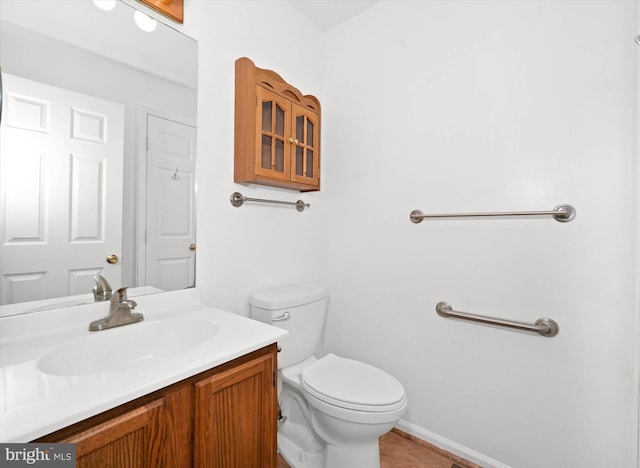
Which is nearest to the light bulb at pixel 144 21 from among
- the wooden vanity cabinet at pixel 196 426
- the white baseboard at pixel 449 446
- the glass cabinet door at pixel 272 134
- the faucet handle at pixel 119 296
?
the glass cabinet door at pixel 272 134

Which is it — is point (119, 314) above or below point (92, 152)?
below

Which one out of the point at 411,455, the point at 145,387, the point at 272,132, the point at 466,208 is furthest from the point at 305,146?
the point at 411,455

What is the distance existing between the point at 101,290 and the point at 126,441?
1.99 feet

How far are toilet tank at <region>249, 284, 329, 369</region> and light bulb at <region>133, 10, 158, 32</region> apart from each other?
1.22 metres

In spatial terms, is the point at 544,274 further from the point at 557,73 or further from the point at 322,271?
the point at 322,271

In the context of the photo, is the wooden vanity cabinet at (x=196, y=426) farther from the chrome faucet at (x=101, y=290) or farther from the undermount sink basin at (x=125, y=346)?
the chrome faucet at (x=101, y=290)

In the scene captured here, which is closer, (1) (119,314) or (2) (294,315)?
(1) (119,314)

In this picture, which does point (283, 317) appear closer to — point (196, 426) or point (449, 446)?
point (196, 426)

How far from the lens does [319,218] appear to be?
2.01 meters

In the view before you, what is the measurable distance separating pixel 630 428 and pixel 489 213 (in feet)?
3.07

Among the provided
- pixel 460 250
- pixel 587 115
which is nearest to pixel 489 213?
pixel 460 250

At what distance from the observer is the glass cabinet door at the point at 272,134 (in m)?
1.46

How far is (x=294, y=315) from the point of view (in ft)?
4.97

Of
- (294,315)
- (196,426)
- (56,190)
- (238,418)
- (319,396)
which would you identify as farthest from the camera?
(294,315)
